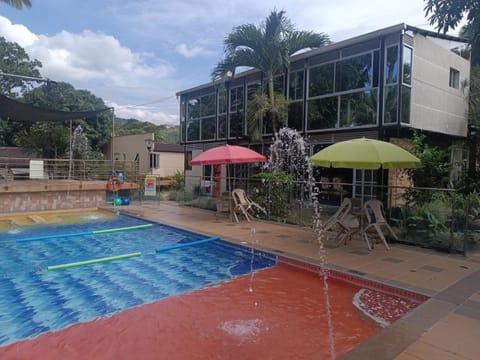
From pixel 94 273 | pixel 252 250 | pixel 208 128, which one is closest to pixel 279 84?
pixel 208 128

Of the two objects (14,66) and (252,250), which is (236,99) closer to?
(252,250)

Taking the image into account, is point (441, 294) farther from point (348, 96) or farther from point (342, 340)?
point (348, 96)

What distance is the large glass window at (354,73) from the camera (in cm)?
1117

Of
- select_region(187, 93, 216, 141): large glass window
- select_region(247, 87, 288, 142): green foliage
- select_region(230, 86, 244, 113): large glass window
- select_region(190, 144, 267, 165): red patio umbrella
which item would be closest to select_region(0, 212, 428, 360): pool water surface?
select_region(190, 144, 267, 165): red patio umbrella

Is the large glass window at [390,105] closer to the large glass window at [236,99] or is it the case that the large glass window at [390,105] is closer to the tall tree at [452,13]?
the tall tree at [452,13]

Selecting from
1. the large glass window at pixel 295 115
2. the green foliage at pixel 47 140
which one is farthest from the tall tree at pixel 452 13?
the green foliage at pixel 47 140

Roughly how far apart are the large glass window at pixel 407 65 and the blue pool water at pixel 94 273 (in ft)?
25.2

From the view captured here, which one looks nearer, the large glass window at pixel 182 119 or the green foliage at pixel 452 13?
the green foliage at pixel 452 13

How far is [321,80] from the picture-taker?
41.3 ft

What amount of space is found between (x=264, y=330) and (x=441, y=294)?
222 centimetres

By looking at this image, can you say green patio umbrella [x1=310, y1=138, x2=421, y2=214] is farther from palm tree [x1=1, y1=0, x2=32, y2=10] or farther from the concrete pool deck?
palm tree [x1=1, y1=0, x2=32, y2=10]

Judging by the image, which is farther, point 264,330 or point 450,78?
point 450,78

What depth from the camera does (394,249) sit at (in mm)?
6406

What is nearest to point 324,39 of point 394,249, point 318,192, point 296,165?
point 296,165
